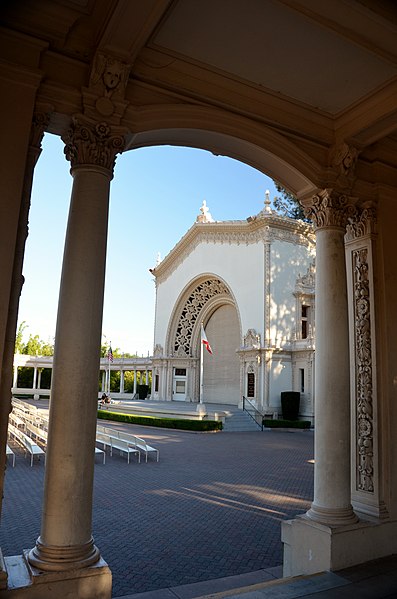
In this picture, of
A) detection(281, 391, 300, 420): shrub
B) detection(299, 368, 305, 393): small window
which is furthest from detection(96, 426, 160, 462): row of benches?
detection(299, 368, 305, 393): small window

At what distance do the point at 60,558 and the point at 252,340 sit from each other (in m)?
25.8

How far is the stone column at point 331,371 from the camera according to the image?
16.1 feet

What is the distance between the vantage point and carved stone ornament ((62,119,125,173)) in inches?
163

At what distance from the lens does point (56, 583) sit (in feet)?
10.7

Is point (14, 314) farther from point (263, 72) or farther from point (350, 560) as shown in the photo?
point (350, 560)

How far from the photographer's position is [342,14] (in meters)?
3.92

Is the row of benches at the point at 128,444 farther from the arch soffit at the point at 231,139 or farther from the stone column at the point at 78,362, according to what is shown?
the stone column at the point at 78,362

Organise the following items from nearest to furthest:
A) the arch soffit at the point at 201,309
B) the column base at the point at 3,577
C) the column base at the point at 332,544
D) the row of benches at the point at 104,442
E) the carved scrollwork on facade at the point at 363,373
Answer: the column base at the point at 3,577 → the column base at the point at 332,544 → the carved scrollwork on facade at the point at 363,373 → the row of benches at the point at 104,442 → the arch soffit at the point at 201,309

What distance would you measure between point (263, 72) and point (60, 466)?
429 centimetres

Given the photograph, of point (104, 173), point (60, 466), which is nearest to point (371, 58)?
point (104, 173)

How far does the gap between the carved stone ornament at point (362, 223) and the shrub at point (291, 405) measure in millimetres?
22245

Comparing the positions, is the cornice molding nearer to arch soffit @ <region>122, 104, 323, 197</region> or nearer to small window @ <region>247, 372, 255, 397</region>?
small window @ <region>247, 372, 255, 397</region>

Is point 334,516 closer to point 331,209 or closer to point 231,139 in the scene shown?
point 331,209

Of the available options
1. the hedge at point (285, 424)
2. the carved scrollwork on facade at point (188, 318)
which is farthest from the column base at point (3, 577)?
the carved scrollwork on facade at point (188, 318)
